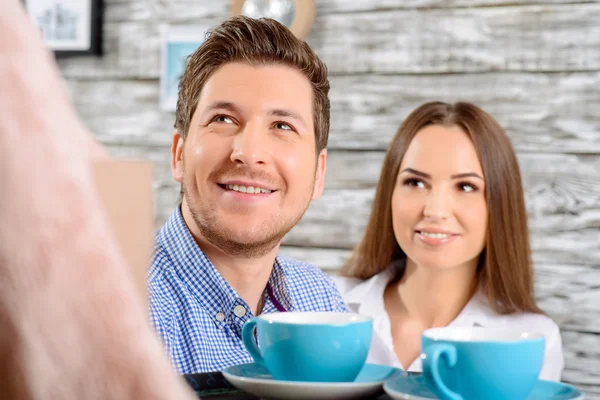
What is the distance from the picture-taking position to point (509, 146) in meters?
1.88

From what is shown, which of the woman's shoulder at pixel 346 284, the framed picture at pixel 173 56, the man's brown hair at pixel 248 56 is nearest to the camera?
the man's brown hair at pixel 248 56

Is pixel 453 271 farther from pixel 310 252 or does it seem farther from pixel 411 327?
pixel 310 252

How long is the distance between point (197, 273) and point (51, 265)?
2.98ft

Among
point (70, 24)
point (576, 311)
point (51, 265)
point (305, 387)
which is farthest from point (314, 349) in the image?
point (70, 24)

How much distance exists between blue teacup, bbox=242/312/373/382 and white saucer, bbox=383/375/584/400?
4cm

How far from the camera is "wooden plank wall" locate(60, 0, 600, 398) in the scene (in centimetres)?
224

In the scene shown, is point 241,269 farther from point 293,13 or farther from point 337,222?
point 293,13

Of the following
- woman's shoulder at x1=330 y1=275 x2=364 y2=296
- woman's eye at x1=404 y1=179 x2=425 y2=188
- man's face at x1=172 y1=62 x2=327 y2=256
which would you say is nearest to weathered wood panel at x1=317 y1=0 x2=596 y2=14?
woman's eye at x1=404 y1=179 x2=425 y2=188

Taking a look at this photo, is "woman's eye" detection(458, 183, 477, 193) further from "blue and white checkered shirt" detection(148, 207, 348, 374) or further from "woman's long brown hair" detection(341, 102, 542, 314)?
"blue and white checkered shirt" detection(148, 207, 348, 374)

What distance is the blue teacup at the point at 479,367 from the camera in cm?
55

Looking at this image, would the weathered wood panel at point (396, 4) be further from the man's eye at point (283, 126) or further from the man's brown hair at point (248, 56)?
the man's eye at point (283, 126)

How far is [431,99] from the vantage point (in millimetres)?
2398

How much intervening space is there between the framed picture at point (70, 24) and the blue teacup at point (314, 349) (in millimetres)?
2320

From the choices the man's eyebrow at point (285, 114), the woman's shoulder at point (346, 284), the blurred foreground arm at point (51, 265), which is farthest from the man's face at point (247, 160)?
the blurred foreground arm at point (51, 265)
